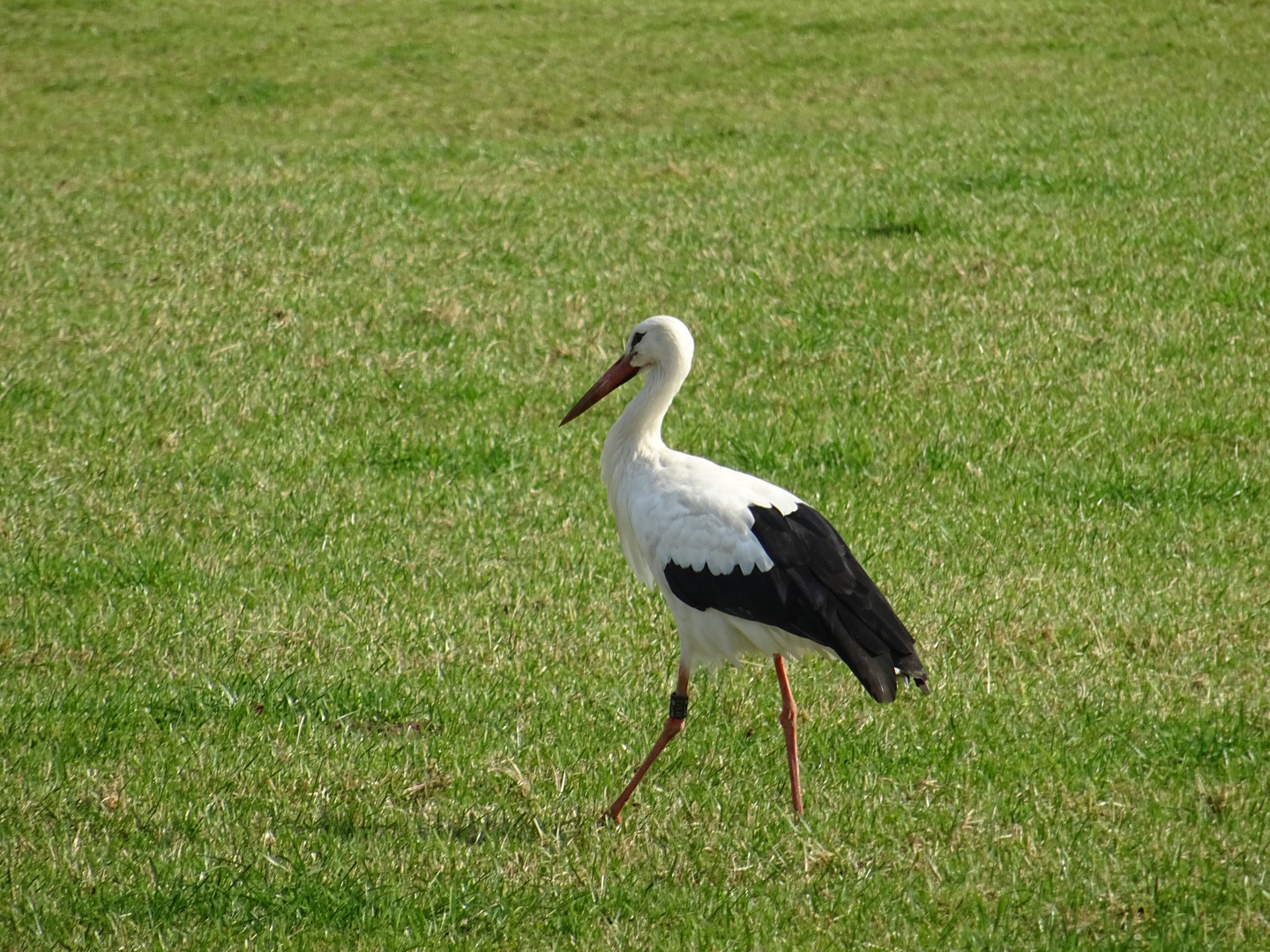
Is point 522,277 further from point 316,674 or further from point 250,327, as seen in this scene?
point 316,674

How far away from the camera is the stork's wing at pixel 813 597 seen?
14.8 feet

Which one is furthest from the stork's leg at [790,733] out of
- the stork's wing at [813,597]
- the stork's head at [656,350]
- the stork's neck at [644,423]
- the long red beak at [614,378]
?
the long red beak at [614,378]

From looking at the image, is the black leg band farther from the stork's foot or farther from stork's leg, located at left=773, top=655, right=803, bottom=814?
stork's leg, located at left=773, top=655, right=803, bottom=814

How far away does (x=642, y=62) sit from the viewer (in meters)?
21.3

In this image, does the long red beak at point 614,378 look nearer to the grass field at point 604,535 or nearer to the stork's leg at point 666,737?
the grass field at point 604,535

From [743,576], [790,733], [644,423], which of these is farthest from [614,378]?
[790,733]

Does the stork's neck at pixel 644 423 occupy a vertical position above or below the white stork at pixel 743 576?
above

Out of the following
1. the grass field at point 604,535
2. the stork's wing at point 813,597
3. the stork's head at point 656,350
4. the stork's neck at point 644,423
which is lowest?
the grass field at point 604,535

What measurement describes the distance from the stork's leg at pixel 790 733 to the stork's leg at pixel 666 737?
33 cm

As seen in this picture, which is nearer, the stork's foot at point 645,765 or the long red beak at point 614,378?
the stork's foot at point 645,765

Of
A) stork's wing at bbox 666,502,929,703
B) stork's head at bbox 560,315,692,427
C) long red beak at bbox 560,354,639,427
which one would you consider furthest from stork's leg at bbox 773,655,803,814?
long red beak at bbox 560,354,639,427

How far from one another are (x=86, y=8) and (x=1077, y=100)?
52.5 feet

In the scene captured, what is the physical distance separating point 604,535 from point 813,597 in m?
2.47

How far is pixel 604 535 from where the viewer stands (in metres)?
6.97
